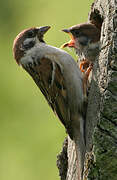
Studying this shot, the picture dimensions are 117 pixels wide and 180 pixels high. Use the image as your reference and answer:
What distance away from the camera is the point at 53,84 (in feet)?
12.7

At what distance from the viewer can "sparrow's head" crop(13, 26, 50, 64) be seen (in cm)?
407

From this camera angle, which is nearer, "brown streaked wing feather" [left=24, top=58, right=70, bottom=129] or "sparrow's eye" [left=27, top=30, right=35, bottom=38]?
"brown streaked wing feather" [left=24, top=58, right=70, bottom=129]

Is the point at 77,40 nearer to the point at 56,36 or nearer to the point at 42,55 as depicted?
the point at 42,55

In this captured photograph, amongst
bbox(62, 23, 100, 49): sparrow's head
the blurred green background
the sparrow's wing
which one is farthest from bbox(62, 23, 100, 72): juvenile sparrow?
the blurred green background

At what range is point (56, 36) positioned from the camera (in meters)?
6.02

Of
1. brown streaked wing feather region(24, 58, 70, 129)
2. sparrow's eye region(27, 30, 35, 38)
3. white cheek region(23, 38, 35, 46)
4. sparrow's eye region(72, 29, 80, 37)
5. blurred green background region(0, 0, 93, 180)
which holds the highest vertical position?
sparrow's eye region(72, 29, 80, 37)

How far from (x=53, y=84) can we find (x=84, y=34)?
0.40 metres

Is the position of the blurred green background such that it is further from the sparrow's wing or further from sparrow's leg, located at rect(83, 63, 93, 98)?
sparrow's leg, located at rect(83, 63, 93, 98)

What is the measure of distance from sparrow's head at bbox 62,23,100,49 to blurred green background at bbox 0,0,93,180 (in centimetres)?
177

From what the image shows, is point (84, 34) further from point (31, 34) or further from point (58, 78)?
point (31, 34)

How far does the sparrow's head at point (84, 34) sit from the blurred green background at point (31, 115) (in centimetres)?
177

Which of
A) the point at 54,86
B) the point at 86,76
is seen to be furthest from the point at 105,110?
the point at 54,86

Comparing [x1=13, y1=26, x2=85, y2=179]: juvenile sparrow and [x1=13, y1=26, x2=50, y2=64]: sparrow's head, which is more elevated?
[x1=13, y1=26, x2=50, y2=64]: sparrow's head

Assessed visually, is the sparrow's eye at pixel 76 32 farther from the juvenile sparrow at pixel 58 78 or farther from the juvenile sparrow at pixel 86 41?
the juvenile sparrow at pixel 58 78
